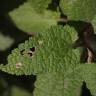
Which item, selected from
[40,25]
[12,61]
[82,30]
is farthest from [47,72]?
[40,25]

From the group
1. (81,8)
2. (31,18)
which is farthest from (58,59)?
(31,18)

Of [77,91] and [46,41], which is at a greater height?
[46,41]

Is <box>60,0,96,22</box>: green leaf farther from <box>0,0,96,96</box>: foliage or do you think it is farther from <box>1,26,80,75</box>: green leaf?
<box>1,26,80,75</box>: green leaf

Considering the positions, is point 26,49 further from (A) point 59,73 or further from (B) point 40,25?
(B) point 40,25

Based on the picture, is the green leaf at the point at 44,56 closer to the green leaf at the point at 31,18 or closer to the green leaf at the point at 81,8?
the green leaf at the point at 81,8

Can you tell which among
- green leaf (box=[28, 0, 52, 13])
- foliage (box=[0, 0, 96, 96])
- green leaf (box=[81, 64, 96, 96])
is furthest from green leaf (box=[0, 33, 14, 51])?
green leaf (box=[81, 64, 96, 96])

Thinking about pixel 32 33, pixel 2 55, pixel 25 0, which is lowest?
pixel 2 55

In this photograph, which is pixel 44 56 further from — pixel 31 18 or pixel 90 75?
pixel 31 18

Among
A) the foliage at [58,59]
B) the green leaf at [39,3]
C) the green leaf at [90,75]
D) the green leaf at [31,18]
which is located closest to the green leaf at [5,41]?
the green leaf at [31,18]
